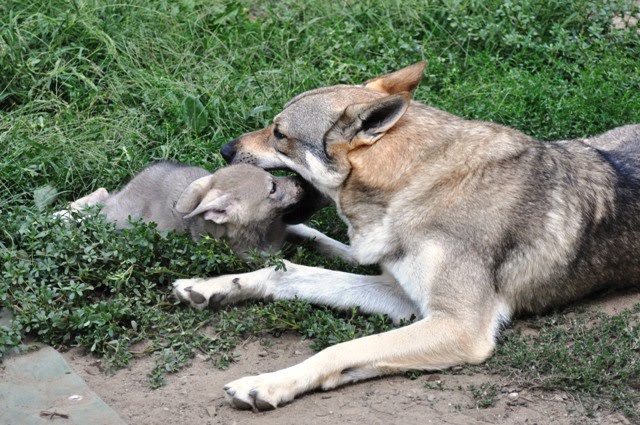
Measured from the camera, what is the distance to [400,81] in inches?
243

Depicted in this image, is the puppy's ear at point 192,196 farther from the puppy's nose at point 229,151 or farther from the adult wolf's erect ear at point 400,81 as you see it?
the adult wolf's erect ear at point 400,81

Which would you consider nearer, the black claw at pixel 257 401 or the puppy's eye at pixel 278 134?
the black claw at pixel 257 401

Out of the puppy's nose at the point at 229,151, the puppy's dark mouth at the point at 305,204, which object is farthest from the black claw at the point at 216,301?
the puppy's nose at the point at 229,151

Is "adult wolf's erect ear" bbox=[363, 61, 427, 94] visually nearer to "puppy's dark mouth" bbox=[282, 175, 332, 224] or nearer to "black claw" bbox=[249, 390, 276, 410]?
"puppy's dark mouth" bbox=[282, 175, 332, 224]

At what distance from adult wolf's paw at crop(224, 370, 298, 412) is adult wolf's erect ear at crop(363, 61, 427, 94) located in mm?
2060

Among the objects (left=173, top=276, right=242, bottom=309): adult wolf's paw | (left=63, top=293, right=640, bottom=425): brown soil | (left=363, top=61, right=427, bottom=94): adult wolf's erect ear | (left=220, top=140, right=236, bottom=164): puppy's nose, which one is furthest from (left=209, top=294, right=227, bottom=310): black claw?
Result: (left=363, top=61, right=427, bottom=94): adult wolf's erect ear

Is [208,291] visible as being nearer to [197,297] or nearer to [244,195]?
[197,297]

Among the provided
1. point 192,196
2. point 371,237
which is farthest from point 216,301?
point 371,237

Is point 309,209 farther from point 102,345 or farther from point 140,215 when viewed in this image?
point 102,345

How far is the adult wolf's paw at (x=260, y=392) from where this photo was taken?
16.0ft

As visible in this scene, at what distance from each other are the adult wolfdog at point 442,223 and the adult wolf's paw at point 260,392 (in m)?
0.29

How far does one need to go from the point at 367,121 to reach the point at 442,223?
71 centimetres

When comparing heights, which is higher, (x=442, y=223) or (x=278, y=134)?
(x=278, y=134)

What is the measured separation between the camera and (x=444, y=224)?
547 centimetres
